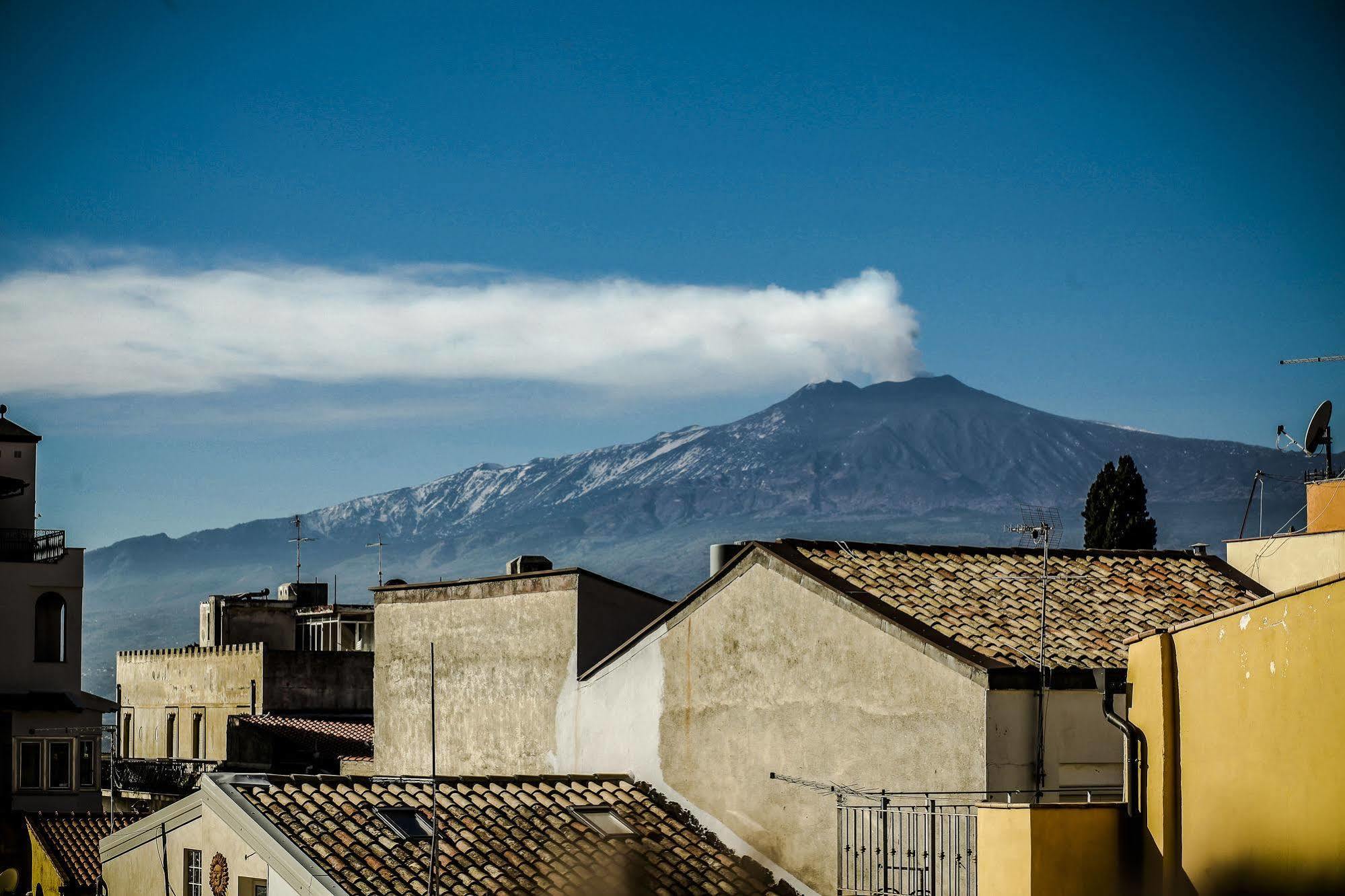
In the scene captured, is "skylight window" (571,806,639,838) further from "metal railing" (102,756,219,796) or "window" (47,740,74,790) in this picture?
"metal railing" (102,756,219,796)

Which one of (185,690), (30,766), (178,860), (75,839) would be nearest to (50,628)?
(30,766)

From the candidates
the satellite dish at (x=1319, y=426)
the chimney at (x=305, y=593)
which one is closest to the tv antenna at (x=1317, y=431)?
the satellite dish at (x=1319, y=426)

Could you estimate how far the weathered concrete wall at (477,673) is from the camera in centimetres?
2614

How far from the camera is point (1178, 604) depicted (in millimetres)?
22375

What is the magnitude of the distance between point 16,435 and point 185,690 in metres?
15.6

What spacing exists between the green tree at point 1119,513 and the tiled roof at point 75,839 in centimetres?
3478

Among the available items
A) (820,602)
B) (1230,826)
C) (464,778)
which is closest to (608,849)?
(464,778)

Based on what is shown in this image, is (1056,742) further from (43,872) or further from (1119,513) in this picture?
(1119,513)

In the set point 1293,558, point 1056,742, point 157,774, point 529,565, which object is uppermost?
point 1293,558

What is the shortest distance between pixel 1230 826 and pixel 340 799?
12.1 meters

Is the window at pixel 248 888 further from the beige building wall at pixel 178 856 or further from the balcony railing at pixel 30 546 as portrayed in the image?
the balcony railing at pixel 30 546

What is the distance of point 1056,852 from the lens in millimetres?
13188

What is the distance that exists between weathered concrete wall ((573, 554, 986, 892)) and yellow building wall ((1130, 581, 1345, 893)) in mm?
5091

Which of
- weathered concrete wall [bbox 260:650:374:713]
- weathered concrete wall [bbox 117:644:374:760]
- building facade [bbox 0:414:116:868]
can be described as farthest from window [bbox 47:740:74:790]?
weathered concrete wall [bbox 260:650:374:713]
